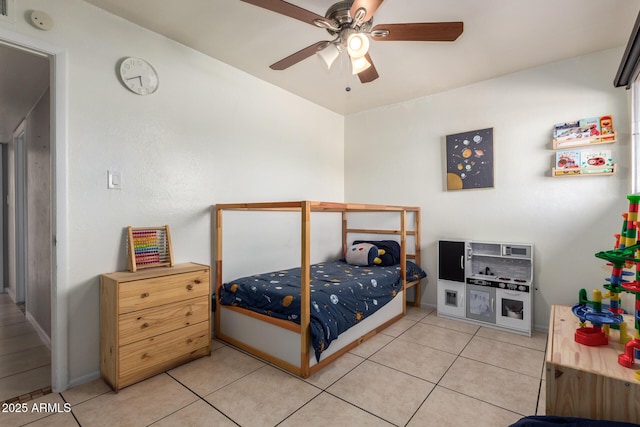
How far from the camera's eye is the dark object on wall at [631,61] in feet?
5.23

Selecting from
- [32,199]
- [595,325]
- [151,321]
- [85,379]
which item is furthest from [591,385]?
[32,199]

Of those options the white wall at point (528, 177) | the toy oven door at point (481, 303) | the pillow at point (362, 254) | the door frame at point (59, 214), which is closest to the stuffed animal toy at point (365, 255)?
the pillow at point (362, 254)

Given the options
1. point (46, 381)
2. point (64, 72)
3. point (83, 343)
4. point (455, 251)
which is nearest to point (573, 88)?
point (455, 251)

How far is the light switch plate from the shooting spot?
6.81ft

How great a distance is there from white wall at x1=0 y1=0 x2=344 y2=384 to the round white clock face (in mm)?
48

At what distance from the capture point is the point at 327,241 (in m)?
3.91

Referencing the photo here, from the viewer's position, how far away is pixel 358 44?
1.71 meters

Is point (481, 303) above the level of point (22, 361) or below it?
above

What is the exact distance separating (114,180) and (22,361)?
154 cm

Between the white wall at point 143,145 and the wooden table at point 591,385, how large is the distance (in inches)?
95.5

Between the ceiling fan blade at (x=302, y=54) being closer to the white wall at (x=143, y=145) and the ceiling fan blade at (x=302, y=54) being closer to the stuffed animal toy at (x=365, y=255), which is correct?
the white wall at (x=143, y=145)

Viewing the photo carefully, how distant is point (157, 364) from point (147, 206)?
1.12m

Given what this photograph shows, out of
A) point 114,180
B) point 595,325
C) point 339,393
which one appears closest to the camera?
point 595,325

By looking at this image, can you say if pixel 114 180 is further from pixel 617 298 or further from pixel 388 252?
pixel 617 298
